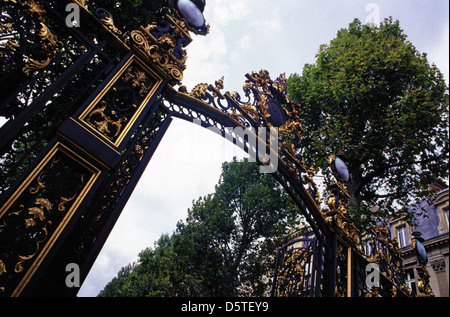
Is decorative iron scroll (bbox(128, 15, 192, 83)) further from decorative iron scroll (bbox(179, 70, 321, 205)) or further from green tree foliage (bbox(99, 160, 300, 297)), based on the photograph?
green tree foliage (bbox(99, 160, 300, 297))

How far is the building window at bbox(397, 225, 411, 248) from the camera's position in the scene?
1914 cm

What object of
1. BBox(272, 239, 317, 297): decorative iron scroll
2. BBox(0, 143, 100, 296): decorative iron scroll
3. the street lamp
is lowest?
BBox(0, 143, 100, 296): decorative iron scroll

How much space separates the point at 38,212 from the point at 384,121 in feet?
35.7

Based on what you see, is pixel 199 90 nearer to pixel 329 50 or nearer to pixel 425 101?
pixel 425 101

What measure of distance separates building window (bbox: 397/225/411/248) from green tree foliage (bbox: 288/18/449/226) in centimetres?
1075

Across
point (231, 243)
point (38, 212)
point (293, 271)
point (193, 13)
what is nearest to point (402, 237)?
point (231, 243)

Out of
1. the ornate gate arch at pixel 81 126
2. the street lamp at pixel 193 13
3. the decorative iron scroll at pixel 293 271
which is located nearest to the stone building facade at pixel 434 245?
the decorative iron scroll at pixel 293 271

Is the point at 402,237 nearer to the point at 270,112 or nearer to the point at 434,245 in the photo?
the point at 434,245

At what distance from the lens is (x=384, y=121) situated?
10047 millimetres

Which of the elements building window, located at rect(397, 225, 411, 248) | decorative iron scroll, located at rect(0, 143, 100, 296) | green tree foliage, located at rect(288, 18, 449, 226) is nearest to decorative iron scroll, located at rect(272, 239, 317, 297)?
decorative iron scroll, located at rect(0, 143, 100, 296)

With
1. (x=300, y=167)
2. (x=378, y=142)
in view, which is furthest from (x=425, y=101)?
(x=300, y=167)

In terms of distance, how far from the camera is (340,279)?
4930mm

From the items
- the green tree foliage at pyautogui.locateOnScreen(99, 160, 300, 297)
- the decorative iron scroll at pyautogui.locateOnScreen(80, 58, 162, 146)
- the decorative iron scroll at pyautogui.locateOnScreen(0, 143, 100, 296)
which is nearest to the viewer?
the decorative iron scroll at pyautogui.locateOnScreen(0, 143, 100, 296)

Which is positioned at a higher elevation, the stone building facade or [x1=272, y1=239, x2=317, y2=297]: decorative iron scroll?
the stone building facade
